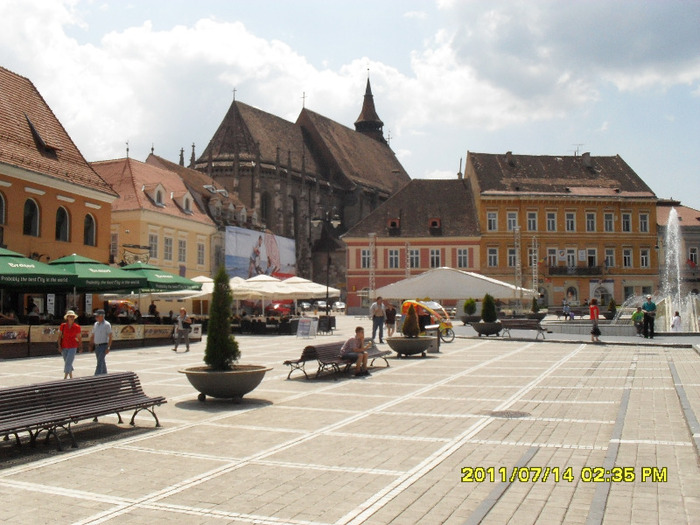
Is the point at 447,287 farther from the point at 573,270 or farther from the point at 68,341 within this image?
the point at 573,270

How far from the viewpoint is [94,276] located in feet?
80.2

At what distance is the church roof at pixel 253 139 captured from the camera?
7781 cm

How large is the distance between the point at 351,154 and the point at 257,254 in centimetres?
3541

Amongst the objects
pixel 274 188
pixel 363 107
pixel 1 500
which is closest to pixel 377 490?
pixel 1 500

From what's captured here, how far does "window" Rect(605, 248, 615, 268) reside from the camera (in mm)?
61219

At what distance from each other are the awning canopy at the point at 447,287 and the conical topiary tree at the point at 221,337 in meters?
13.2

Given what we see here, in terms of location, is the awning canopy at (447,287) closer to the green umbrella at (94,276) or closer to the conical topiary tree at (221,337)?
the green umbrella at (94,276)

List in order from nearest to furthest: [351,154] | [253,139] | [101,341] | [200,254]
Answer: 1. [101,341]
2. [200,254]
3. [253,139]
4. [351,154]

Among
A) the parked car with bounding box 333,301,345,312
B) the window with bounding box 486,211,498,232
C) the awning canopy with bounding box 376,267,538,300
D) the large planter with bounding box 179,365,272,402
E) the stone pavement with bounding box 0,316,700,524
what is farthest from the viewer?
the parked car with bounding box 333,301,345,312

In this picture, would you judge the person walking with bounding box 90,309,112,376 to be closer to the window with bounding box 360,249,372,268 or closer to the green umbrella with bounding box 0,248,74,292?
the green umbrella with bounding box 0,248,74,292

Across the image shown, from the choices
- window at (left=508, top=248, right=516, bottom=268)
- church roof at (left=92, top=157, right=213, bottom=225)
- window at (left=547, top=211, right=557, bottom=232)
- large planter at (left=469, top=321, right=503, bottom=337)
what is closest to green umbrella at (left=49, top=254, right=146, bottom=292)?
large planter at (left=469, top=321, right=503, bottom=337)

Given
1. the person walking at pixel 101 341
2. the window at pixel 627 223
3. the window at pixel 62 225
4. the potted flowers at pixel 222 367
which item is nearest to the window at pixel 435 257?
the window at pixel 627 223

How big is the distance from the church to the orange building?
30.1m

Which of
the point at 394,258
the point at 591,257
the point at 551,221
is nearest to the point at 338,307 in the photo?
the point at 394,258
